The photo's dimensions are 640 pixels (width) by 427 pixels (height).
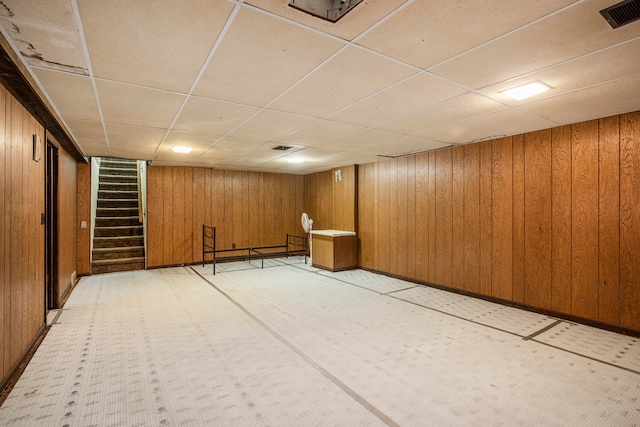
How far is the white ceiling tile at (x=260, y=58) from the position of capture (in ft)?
5.77

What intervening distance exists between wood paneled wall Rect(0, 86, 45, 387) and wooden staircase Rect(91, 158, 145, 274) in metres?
3.65

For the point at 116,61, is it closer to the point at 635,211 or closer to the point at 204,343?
the point at 204,343

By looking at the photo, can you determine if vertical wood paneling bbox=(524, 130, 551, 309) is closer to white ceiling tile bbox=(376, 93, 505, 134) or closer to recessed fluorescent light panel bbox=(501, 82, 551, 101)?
white ceiling tile bbox=(376, 93, 505, 134)

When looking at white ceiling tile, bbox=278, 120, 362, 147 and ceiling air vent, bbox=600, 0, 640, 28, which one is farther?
white ceiling tile, bbox=278, 120, 362, 147

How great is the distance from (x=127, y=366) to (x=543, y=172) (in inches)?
197

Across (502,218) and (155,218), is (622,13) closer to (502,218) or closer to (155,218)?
(502,218)

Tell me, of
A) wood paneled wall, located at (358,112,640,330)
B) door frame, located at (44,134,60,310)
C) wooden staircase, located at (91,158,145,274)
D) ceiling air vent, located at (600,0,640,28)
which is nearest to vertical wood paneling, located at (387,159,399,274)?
wood paneled wall, located at (358,112,640,330)

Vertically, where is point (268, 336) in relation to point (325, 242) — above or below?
below

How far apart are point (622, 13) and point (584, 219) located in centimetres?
271

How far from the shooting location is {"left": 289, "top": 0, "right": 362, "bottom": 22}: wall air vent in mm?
1561

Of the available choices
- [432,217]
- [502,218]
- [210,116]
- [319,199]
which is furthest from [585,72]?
[319,199]

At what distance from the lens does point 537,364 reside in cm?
263

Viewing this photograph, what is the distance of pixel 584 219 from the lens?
3.59 meters

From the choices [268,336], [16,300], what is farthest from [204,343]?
[16,300]
